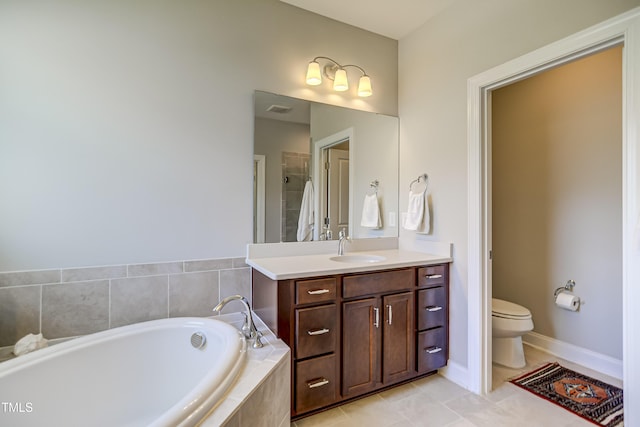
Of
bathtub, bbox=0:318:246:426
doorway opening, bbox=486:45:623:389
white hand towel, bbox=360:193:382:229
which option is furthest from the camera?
white hand towel, bbox=360:193:382:229

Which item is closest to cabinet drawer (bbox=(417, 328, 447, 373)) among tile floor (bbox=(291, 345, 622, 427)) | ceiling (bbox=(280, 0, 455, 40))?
tile floor (bbox=(291, 345, 622, 427))

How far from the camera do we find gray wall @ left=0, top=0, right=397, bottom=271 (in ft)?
5.15

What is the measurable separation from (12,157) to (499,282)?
3.72 m

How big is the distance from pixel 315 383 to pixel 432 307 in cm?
94

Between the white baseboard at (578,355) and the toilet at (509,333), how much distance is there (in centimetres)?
39

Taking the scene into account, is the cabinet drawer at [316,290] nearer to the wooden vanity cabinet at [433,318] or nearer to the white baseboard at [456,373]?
the wooden vanity cabinet at [433,318]

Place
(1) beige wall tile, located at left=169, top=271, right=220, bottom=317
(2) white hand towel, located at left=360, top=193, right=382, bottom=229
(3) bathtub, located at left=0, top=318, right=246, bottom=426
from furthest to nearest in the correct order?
(2) white hand towel, located at left=360, top=193, right=382, bottom=229 → (1) beige wall tile, located at left=169, top=271, right=220, bottom=317 → (3) bathtub, located at left=0, top=318, right=246, bottom=426

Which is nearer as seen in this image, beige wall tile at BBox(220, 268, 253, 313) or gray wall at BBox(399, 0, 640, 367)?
gray wall at BBox(399, 0, 640, 367)

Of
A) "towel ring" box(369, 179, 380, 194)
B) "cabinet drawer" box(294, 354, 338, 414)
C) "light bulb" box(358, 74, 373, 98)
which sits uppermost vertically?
"light bulb" box(358, 74, 373, 98)

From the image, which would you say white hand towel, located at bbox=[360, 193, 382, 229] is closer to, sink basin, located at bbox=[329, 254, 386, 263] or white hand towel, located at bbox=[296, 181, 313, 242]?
sink basin, located at bbox=[329, 254, 386, 263]

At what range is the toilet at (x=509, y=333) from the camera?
7.51 ft

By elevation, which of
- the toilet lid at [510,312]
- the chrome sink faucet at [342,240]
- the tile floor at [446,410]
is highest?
the chrome sink faucet at [342,240]

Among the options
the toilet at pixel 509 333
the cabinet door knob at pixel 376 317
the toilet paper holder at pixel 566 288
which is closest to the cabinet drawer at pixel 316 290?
the cabinet door knob at pixel 376 317

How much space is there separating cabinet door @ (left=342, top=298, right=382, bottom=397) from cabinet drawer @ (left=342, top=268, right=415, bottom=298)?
0.06 metres
